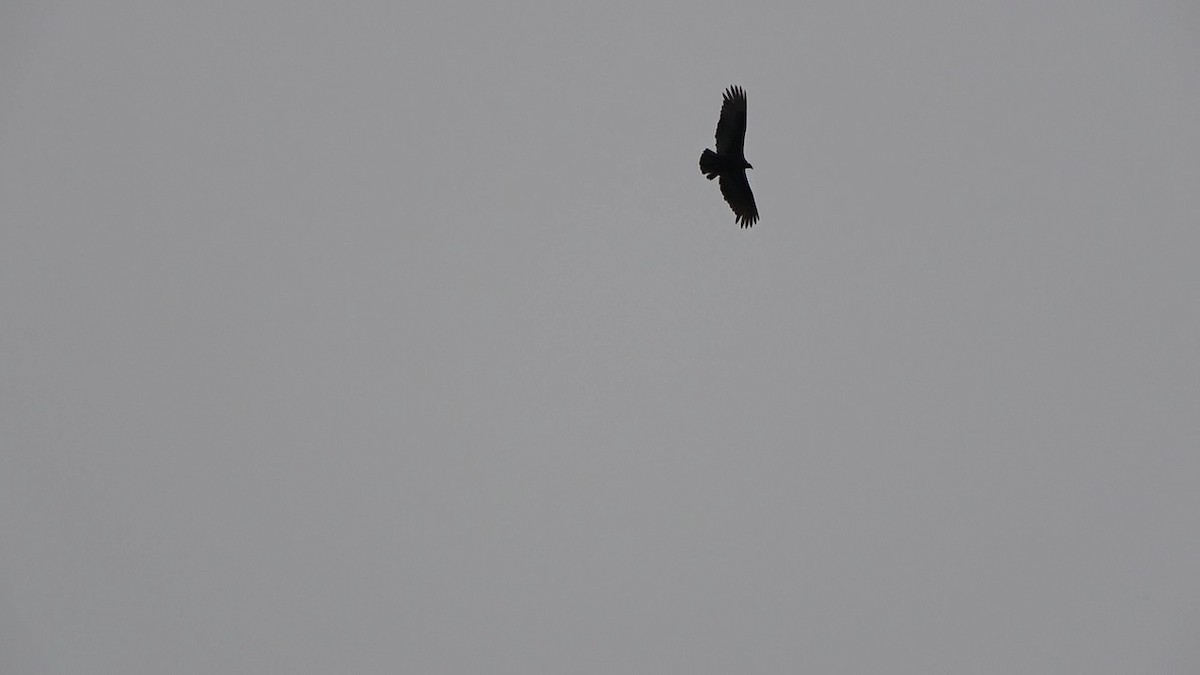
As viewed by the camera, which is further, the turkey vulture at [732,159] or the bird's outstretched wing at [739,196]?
the bird's outstretched wing at [739,196]

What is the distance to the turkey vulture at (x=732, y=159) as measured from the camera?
76.0ft

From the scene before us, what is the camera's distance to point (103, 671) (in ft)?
482

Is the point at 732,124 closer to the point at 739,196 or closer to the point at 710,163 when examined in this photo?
the point at 710,163

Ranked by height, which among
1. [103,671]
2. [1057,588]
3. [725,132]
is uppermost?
[1057,588]

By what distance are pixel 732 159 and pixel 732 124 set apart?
27.1 inches

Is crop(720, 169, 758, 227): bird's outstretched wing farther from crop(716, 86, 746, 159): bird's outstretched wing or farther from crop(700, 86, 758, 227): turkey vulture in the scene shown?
crop(716, 86, 746, 159): bird's outstretched wing

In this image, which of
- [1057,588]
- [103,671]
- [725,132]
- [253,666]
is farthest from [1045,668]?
[725,132]

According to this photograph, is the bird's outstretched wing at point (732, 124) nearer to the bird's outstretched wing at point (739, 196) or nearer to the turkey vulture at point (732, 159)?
the turkey vulture at point (732, 159)

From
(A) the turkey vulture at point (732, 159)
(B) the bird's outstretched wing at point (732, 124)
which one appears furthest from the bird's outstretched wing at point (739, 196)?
(B) the bird's outstretched wing at point (732, 124)

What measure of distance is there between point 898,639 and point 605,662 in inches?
1372

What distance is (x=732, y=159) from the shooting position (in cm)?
2362

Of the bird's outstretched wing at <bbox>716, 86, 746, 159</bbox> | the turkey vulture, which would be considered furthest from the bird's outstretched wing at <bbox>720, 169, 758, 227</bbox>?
the bird's outstretched wing at <bbox>716, 86, 746, 159</bbox>

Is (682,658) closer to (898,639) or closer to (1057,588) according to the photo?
(898,639)

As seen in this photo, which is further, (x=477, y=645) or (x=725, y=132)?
(x=477, y=645)
